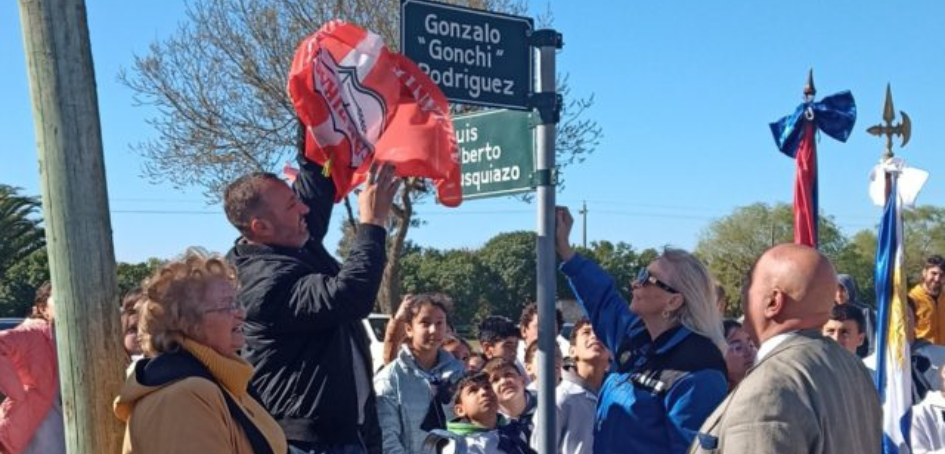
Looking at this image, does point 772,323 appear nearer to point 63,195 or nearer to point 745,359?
point 63,195

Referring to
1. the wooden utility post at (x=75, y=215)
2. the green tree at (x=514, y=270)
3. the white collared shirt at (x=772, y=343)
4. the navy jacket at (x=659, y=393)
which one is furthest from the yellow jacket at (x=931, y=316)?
the green tree at (x=514, y=270)

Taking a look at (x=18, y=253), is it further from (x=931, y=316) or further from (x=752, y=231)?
(x=752, y=231)

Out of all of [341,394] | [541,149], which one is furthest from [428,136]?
[341,394]

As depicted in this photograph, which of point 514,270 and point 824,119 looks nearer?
point 824,119

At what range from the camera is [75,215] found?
3.26 m

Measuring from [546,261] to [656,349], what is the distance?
1.70 feet

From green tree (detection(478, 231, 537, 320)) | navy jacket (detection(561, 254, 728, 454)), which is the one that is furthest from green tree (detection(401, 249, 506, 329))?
navy jacket (detection(561, 254, 728, 454))

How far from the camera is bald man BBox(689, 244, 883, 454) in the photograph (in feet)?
8.51

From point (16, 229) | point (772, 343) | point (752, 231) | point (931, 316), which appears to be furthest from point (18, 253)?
point (752, 231)

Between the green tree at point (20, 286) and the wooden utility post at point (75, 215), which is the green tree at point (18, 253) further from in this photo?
the wooden utility post at point (75, 215)

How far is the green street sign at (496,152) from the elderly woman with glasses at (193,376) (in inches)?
53.6

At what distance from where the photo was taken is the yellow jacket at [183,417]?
2787 millimetres

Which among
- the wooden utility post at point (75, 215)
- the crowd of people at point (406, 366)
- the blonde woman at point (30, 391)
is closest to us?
the crowd of people at point (406, 366)

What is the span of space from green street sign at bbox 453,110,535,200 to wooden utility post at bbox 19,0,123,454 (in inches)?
60.2
